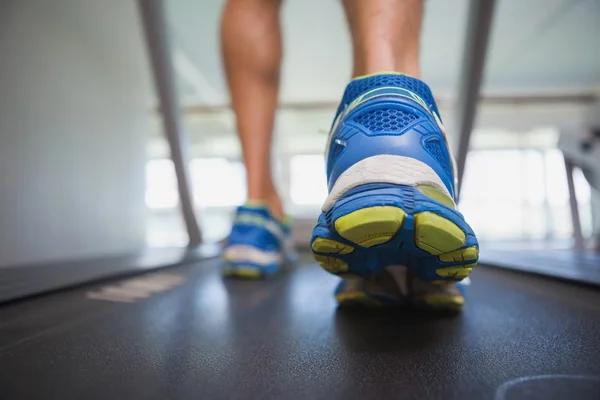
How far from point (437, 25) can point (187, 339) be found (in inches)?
69.9

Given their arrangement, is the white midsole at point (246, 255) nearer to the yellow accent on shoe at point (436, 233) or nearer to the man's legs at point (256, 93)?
the man's legs at point (256, 93)

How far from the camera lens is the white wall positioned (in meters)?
1.33

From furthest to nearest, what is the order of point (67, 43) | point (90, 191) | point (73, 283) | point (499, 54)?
point (499, 54)
point (90, 191)
point (67, 43)
point (73, 283)

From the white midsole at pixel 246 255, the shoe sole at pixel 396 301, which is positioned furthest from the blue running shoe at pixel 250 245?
the shoe sole at pixel 396 301

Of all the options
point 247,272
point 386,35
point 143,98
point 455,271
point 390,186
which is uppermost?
point 143,98

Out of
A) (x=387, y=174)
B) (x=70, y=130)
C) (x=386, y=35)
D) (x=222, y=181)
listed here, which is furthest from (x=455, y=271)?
(x=222, y=181)

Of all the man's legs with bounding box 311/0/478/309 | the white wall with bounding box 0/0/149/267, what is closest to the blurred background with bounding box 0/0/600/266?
the white wall with bounding box 0/0/149/267

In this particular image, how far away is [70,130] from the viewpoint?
5.58 ft

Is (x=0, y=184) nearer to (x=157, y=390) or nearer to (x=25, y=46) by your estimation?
(x=25, y=46)

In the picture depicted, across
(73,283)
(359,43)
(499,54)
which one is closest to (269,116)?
(359,43)

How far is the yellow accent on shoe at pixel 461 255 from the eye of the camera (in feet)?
1.40

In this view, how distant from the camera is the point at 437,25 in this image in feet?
5.81

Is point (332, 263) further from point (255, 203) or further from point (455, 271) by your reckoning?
point (255, 203)

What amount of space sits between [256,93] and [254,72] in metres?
0.05
